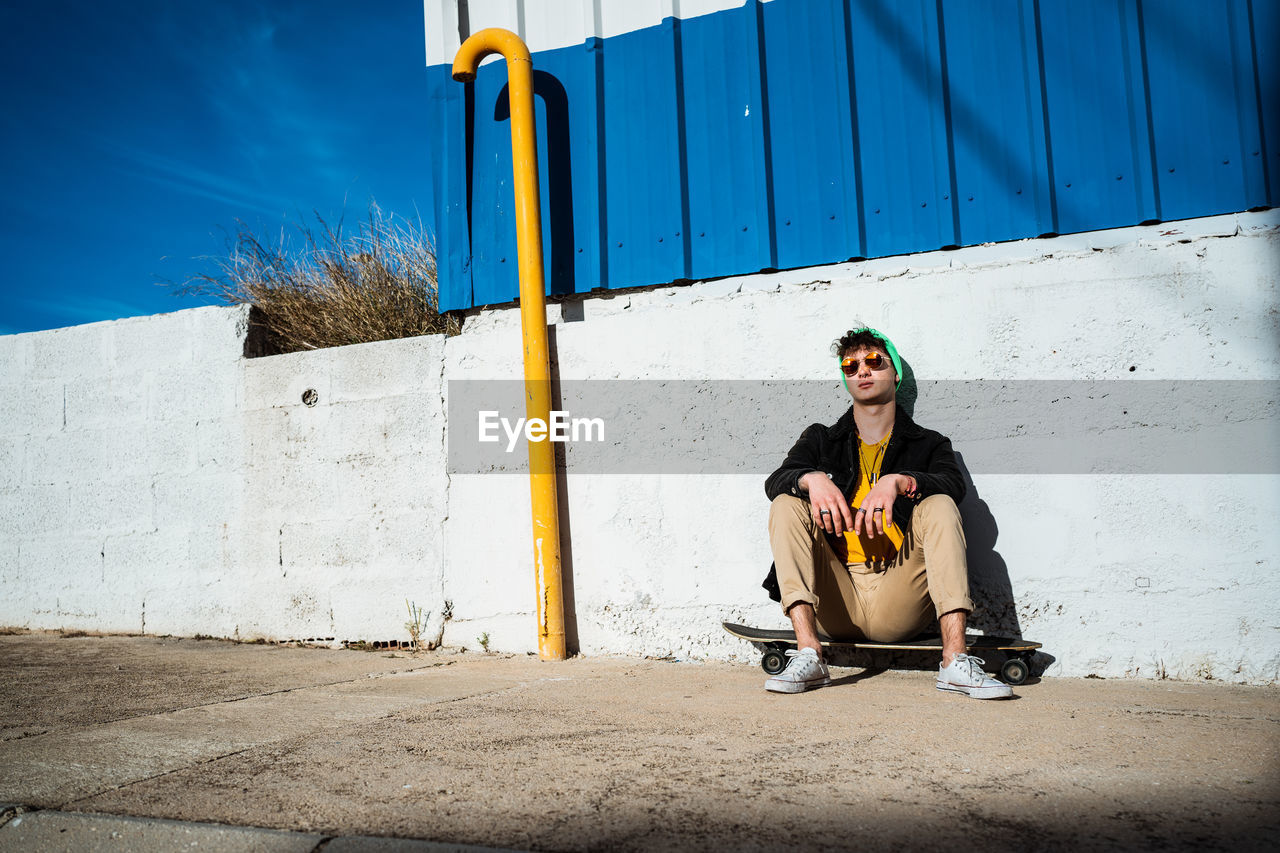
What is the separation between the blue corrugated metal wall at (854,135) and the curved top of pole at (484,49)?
18 centimetres

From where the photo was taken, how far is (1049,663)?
10.2 feet

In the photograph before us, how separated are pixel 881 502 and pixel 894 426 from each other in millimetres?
467

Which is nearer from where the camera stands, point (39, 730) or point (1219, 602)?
point (39, 730)

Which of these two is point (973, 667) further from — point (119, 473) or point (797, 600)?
point (119, 473)

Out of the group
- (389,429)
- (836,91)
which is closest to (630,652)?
(389,429)

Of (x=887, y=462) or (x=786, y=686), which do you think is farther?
(x=887, y=462)

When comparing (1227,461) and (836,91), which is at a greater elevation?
(836,91)

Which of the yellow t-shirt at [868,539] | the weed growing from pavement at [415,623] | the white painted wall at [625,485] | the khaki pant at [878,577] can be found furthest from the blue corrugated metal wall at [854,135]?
the weed growing from pavement at [415,623]

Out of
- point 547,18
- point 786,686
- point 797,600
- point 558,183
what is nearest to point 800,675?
point 786,686

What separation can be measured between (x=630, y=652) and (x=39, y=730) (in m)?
2.09

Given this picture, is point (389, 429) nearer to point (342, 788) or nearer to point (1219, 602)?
point (342, 788)

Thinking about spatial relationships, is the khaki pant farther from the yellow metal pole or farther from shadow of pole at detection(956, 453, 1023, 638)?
the yellow metal pole

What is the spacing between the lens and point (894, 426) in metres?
3.10

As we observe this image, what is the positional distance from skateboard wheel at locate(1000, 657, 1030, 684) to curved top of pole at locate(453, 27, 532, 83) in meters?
3.17
